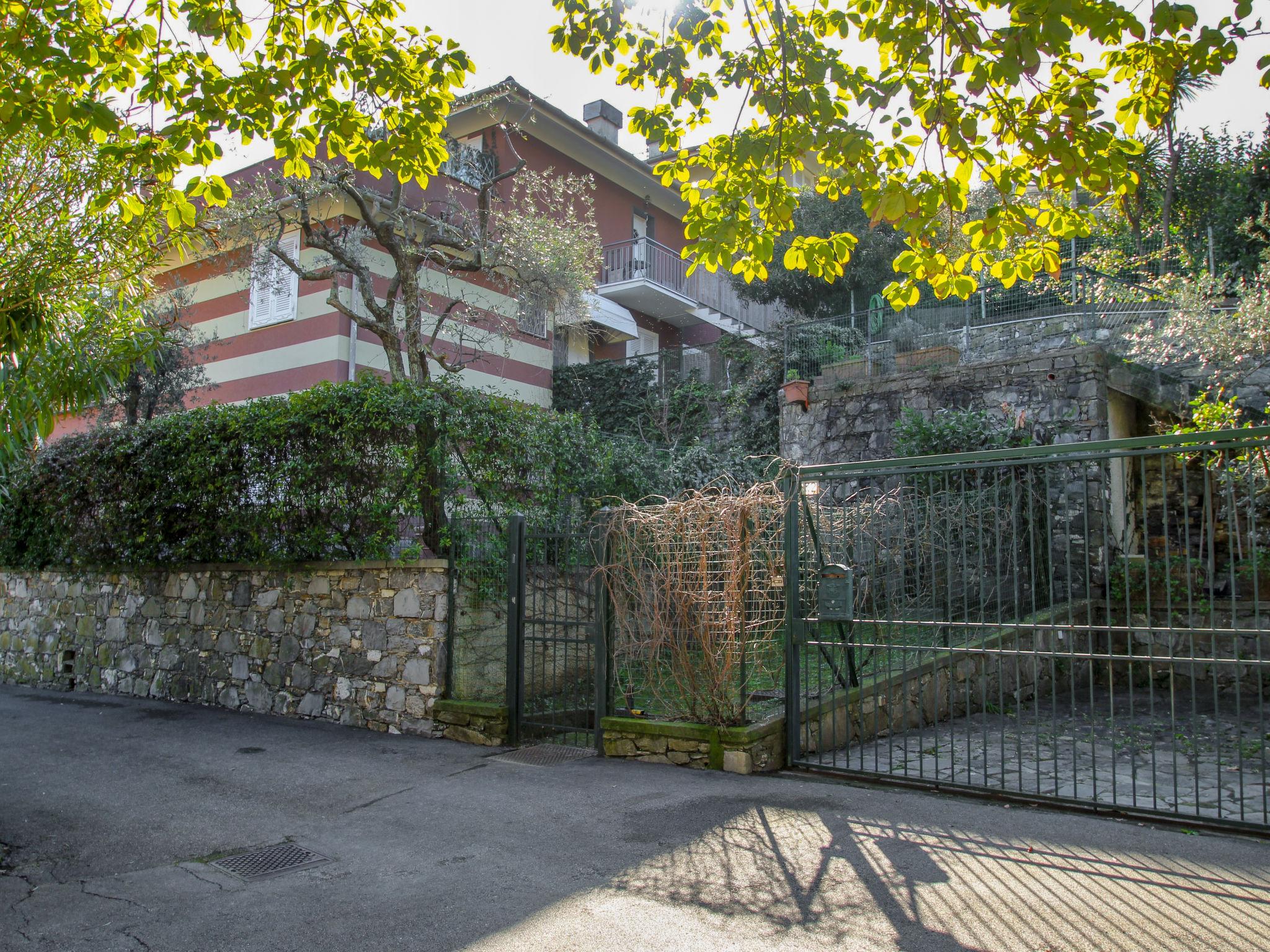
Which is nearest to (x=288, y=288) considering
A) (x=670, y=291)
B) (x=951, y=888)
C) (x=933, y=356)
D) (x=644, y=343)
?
(x=670, y=291)

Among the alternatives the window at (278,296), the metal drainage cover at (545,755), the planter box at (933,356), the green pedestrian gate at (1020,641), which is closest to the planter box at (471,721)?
the metal drainage cover at (545,755)

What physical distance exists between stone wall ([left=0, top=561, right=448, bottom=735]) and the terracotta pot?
7611mm

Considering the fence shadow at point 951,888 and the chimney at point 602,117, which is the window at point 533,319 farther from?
the fence shadow at point 951,888

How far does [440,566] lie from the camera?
26.2ft

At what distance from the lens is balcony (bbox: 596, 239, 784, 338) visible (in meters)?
20.2

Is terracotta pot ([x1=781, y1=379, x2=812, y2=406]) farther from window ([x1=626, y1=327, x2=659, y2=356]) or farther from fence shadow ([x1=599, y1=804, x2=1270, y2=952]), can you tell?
fence shadow ([x1=599, y1=804, x2=1270, y2=952])

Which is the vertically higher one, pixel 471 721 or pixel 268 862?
pixel 471 721

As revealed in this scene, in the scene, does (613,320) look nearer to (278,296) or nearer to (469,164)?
(469,164)

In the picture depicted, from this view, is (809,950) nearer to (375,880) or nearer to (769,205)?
(375,880)

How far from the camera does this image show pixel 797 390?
14.0 meters

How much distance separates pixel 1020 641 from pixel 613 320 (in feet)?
43.9

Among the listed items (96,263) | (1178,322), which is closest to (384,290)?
(96,263)

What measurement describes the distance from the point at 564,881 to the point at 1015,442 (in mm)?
9356

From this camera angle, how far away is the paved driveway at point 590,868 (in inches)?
148
